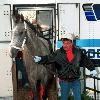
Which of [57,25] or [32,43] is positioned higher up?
[57,25]

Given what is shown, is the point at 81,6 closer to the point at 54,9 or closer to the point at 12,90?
the point at 54,9

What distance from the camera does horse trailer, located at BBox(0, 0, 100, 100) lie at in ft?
31.3

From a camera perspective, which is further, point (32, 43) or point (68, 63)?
point (32, 43)

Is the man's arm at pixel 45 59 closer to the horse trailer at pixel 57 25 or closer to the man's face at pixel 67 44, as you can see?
the man's face at pixel 67 44

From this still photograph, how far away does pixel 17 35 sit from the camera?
861cm

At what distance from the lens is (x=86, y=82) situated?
9.82 metres

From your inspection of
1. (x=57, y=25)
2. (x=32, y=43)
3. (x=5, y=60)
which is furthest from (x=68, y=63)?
(x=5, y=60)

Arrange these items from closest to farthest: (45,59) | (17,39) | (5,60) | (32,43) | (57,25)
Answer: (45,59), (17,39), (32,43), (57,25), (5,60)

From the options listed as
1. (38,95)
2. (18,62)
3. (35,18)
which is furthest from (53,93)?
(35,18)

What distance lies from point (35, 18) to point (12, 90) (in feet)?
5.46

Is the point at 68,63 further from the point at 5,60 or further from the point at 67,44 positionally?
the point at 5,60

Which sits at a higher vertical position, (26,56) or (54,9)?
(54,9)

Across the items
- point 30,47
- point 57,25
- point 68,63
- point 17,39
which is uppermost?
point 57,25

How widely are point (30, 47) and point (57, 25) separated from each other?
1.00m
